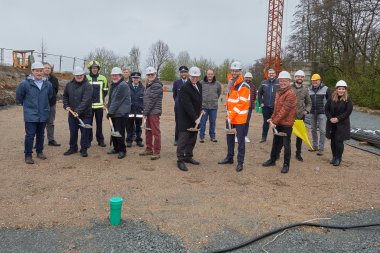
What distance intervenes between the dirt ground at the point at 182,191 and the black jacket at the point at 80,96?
3.21 ft

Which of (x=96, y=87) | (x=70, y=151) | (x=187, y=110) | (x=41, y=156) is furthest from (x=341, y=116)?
(x=41, y=156)

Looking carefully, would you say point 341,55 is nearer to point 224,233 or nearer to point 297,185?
point 297,185

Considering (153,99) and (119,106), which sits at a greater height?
(153,99)

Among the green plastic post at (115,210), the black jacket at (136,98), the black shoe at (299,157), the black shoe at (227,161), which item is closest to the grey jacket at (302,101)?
the black shoe at (299,157)

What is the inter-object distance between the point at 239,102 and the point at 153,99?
1712 mm

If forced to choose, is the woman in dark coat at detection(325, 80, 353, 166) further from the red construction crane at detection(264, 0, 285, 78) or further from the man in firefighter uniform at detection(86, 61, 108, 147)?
the red construction crane at detection(264, 0, 285, 78)

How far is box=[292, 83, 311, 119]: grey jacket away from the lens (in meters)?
7.70

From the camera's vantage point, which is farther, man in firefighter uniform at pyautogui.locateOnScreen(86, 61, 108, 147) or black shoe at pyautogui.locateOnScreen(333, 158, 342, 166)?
man in firefighter uniform at pyautogui.locateOnScreen(86, 61, 108, 147)

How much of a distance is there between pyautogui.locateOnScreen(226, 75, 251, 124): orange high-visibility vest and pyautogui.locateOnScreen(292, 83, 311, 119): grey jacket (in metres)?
1.75

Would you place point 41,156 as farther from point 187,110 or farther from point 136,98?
point 187,110

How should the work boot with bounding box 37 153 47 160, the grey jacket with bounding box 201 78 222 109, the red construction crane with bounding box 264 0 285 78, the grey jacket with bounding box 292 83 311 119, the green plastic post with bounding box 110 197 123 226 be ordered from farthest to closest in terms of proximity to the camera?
1. the red construction crane with bounding box 264 0 285 78
2. the grey jacket with bounding box 201 78 222 109
3. the grey jacket with bounding box 292 83 311 119
4. the work boot with bounding box 37 153 47 160
5. the green plastic post with bounding box 110 197 123 226

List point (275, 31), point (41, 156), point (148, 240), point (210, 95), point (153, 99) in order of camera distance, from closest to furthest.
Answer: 1. point (148, 240)
2. point (41, 156)
3. point (153, 99)
4. point (210, 95)
5. point (275, 31)

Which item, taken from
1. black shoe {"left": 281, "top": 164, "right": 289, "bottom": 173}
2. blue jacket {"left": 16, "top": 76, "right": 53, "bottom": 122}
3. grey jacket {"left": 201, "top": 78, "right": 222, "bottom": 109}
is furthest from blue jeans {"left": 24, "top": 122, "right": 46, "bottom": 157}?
black shoe {"left": 281, "top": 164, "right": 289, "bottom": 173}

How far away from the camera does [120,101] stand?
7.20 meters
